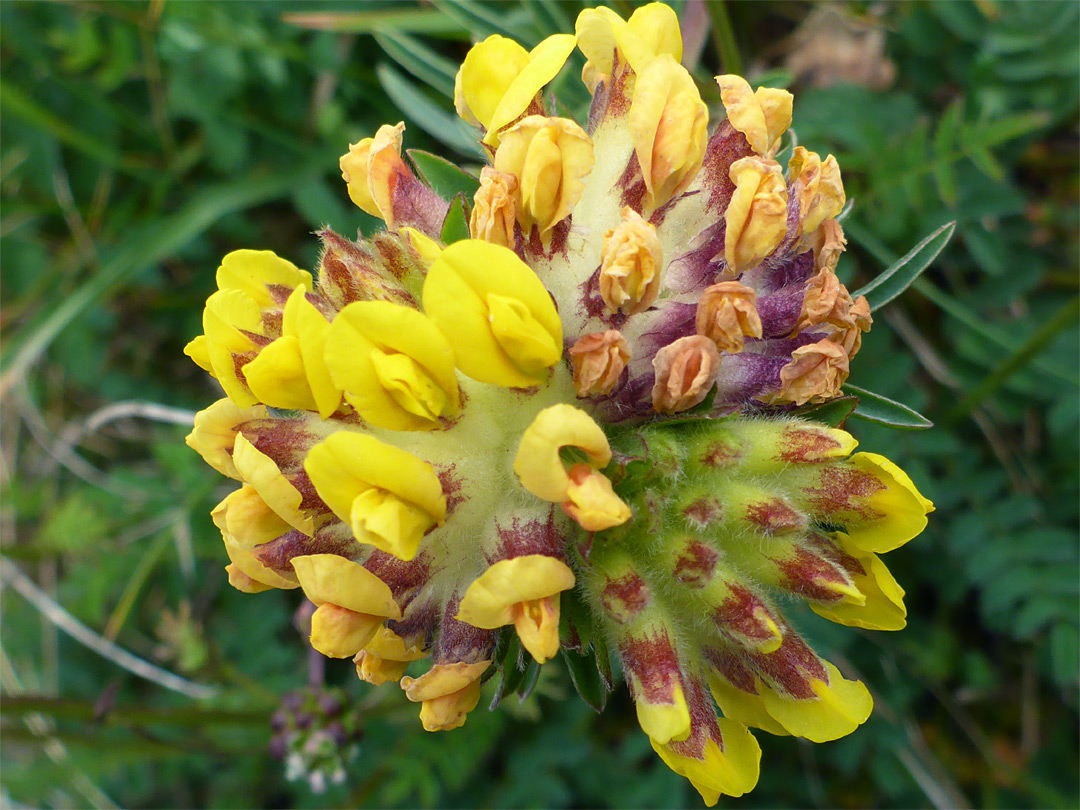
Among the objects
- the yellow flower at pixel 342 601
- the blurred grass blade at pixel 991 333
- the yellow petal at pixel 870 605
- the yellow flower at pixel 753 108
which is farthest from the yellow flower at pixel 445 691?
the blurred grass blade at pixel 991 333

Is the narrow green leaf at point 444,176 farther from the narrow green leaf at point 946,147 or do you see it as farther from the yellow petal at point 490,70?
the narrow green leaf at point 946,147

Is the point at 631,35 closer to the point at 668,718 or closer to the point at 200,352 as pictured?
the point at 200,352

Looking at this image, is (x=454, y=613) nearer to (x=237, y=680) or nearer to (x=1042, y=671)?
(x=237, y=680)

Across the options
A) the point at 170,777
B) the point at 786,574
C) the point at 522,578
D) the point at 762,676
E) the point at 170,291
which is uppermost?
the point at 522,578

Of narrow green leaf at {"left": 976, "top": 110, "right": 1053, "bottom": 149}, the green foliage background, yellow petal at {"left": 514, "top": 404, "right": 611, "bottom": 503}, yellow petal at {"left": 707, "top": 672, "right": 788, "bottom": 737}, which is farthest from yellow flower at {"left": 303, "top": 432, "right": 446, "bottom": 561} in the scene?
narrow green leaf at {"left": 976, "top": 110, "right": 1053, "bottom": 149}

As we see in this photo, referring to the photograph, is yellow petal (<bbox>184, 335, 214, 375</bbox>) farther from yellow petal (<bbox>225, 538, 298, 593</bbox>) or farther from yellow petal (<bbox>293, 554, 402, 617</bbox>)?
yellow petal (<bbox>293, 554, 402, 617</bbox>)

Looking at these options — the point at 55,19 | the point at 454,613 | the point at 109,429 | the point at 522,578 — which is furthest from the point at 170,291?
the point at 522,578

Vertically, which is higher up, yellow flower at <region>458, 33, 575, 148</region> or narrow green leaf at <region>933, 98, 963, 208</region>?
yellow flower at <region>458, 33, 575, 148</region>

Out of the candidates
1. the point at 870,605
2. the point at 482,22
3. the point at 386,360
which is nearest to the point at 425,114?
the point at 482,22
